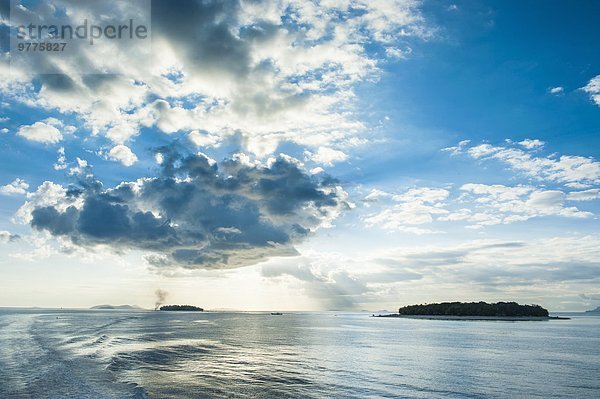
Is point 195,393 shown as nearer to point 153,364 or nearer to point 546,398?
point 153,364

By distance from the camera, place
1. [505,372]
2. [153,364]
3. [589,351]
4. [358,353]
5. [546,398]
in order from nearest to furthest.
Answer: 1. [546,398]
2. [505,372]
3. [153,364]
4. [358,353]
5. [589,351]

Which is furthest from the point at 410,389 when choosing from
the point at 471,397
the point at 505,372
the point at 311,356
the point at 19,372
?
the point at 19,372

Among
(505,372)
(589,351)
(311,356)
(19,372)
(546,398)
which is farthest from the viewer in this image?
(589,351)

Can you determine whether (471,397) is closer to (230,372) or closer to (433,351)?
(230,372)

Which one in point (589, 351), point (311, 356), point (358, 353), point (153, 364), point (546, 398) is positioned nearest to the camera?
point (546, 398)

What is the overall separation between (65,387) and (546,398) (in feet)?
142

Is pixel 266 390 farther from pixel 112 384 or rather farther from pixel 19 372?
pixel 19 372

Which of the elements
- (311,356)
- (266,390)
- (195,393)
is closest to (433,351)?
(311,356)

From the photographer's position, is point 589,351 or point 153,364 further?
point 589,351

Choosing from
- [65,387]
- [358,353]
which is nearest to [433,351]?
[358,353]

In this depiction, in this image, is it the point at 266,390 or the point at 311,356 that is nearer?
the point at 266,390

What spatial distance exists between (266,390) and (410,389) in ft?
44.4

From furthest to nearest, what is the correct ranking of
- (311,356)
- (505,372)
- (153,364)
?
(311,356) < (153,364) < (505,372)

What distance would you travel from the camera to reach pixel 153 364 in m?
53.0
